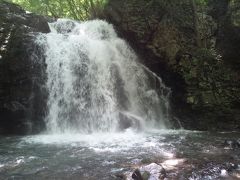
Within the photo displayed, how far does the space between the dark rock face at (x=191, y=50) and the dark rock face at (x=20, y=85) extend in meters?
4.19

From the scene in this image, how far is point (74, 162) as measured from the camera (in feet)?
26.0

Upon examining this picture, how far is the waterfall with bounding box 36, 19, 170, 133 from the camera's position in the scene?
12.6 meters

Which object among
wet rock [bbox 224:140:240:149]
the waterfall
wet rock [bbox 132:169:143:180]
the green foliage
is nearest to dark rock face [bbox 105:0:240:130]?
the waterfall

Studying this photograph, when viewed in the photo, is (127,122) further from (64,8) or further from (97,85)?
(64,8)

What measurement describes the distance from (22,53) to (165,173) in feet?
26.8

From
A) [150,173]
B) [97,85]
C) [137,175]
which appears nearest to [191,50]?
[97,85]

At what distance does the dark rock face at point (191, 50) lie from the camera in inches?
516

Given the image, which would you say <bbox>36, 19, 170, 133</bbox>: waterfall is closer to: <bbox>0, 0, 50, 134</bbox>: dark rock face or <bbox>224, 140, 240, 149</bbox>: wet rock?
<bbox>0, 0, 50, 134</bbox>: dark rock face

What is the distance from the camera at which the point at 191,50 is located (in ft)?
46.3

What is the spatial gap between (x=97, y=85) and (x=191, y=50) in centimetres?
414

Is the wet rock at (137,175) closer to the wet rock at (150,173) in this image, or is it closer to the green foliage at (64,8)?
→ the wet rock at (150,173)

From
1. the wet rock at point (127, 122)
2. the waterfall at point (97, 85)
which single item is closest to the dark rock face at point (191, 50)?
the waterfall at point (97, 85)

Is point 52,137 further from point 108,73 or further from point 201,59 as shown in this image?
point 201,59

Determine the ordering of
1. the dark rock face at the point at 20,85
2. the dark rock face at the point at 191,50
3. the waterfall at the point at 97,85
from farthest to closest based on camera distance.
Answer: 1. the dark rock face at the point at 191,50
2. the waterfall at the point at 97,85
3. the dark rock face at the point at 20,85
